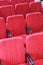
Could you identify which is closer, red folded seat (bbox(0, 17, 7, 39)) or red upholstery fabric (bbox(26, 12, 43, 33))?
red folded seat (bbox(0, 17, 7, 39))

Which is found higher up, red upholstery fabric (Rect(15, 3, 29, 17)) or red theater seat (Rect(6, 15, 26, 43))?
red upholstery fabric (Rect(15, 3, 29, 17))

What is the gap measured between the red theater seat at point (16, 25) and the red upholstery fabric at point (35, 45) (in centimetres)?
86

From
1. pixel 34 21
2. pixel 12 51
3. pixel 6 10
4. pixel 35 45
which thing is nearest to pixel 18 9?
pixel 6 10

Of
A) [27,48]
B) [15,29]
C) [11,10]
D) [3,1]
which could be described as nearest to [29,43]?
[27,48]

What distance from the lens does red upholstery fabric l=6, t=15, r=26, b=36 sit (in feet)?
11.2

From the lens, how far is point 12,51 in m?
2.47

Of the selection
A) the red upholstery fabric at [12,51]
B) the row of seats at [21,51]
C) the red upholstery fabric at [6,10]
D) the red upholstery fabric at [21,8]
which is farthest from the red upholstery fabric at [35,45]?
the red upholstery fabric at [21,8]

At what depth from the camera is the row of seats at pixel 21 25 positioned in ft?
11.0

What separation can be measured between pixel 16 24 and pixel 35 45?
3.22 feet

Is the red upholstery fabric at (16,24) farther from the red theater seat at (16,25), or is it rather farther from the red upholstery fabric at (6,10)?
the red upholstery fabric at (6,10)

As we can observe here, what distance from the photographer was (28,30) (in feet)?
11.7

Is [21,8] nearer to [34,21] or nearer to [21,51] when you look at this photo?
[34,21]

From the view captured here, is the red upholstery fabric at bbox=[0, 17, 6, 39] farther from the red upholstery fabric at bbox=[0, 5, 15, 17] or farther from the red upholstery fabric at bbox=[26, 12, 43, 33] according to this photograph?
the red upholstery fabric at bbox=[0, 5, 15, 17]

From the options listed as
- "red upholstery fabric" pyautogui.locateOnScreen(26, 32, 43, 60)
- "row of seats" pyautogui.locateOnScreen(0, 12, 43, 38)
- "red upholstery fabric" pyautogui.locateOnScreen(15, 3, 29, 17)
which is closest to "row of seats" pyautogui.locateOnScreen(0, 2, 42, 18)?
"red upholstery fabric" pyautogui.locateOnScreen(15, 3, 29, 17)
